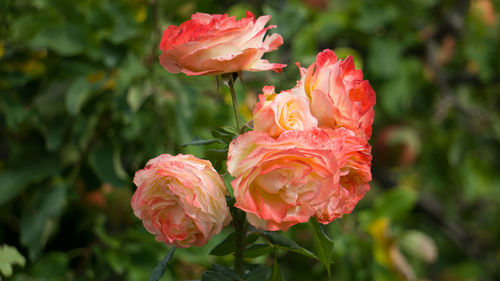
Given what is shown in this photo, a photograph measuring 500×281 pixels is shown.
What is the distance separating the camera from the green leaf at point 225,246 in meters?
0.46

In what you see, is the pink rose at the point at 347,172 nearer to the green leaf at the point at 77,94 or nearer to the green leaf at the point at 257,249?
the green leaf at the point at 257,249

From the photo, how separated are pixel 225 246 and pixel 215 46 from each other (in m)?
0.17

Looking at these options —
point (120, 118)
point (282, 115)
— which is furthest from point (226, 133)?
point (120, 118)

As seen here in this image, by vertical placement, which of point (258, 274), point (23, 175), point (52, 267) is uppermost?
point (258, 274)

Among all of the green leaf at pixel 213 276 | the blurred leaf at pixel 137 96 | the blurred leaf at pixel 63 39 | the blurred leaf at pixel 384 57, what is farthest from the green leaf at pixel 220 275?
the blurred leaf at pixel 384 57

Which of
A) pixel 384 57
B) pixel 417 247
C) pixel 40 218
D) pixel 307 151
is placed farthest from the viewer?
pixel 384 57

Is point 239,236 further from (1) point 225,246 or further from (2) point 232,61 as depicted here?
(2) point 232,61

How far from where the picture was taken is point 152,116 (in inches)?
34.9

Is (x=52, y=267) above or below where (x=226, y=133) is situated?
below

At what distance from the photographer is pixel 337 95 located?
416 mm

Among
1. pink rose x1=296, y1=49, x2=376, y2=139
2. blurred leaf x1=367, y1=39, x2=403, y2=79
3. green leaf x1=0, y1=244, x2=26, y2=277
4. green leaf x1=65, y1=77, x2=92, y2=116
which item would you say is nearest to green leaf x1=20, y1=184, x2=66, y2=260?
green leaf x1=65, y1=77, x2=92, y2=116

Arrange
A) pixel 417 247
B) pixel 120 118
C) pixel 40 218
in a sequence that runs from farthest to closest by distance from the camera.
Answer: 1. pixel 417 247
2. pixel 120 118
3. pixel 40 218

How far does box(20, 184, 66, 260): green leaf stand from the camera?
794mm

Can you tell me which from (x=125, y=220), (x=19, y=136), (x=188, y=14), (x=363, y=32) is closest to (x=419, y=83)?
(x=363, y=32)
